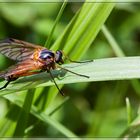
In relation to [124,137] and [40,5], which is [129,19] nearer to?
[40,5]

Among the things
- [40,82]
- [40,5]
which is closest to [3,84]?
[40,82]

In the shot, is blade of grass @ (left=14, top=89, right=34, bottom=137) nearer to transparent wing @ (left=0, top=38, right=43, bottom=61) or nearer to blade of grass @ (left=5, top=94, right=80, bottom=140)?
blade of grass @ (left=5, top=94, right=80, bottom=140)

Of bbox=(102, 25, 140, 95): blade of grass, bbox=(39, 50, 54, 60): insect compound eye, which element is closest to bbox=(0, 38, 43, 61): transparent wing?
bbox=(39, 50, 54, 60): insect compound eye

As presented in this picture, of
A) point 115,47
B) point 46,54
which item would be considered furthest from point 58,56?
point 115,47

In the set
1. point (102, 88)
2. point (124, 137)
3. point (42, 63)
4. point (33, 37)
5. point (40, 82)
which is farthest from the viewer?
point (33, 37)

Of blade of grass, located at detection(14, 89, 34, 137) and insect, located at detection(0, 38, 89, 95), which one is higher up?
insect, located at detection(0, 38, 89, 95)

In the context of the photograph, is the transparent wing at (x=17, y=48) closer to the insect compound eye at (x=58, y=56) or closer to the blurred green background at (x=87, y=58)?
the insect compound eye at (x=58, y=56)

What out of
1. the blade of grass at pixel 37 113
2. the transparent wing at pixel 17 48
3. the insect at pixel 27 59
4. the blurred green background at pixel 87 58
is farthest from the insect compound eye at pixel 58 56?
the blurred green background at pixel 87 58

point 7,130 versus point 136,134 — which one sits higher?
point 7,130
